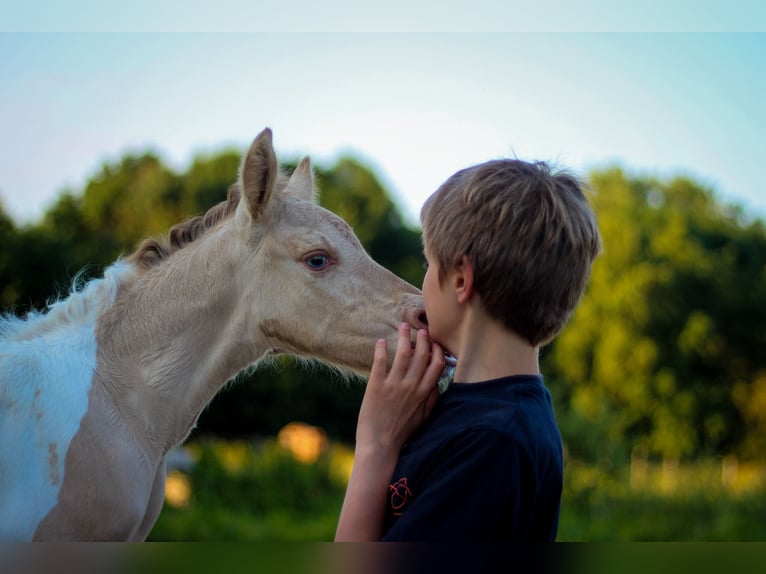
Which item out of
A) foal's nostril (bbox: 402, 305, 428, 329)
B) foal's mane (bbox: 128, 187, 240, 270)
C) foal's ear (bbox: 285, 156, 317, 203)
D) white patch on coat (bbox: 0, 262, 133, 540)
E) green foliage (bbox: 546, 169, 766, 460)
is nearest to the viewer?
white patch on coat (bbox: 0, 262, 133, 540)

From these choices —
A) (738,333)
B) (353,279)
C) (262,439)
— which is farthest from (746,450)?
(353,279)

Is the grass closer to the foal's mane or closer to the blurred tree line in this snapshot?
the blurred tree line

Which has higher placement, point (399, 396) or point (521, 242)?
point (521, 242)

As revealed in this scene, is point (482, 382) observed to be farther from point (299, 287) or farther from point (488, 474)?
point (299, 287)

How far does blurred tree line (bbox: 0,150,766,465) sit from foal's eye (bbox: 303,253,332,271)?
19228 millimetres

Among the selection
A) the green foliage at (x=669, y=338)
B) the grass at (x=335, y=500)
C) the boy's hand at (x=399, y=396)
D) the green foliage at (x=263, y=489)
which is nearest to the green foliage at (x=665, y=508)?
the grass at (x=335, y=500)

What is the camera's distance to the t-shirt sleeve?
68.7 inches

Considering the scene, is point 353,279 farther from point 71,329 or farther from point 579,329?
point 579,329

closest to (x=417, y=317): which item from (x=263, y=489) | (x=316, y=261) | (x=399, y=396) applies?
(x=316, y=261)

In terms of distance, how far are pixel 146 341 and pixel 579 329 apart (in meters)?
29.7

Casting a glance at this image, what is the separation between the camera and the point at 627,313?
31312 mm

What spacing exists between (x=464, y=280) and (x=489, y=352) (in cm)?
20

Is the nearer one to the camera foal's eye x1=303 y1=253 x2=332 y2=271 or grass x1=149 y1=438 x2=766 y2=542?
foal's eye x1=303 y1=253 x2=332 y2=271

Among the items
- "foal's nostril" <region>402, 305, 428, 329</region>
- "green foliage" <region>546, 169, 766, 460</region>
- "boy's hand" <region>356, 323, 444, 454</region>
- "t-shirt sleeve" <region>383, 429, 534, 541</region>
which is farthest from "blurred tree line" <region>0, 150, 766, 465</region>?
"t-shirt sleeve" <region>383, 429, 534, 541</region>
